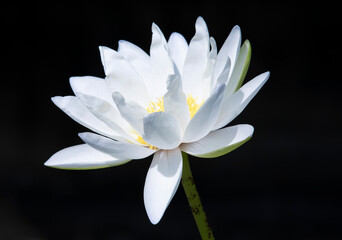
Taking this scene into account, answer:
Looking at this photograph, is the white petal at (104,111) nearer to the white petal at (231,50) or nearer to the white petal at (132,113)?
the white petal at (132,113)

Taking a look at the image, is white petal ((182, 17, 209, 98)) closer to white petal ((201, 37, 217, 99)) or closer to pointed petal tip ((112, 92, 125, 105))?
white petal ((201, 37, 217, 99))

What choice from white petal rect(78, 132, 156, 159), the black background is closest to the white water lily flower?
white petal rect(78, 132, 156, 159)

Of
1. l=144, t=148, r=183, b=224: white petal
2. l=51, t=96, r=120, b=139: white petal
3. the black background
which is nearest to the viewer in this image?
l=144, t=148, r=183, b=224: white petal

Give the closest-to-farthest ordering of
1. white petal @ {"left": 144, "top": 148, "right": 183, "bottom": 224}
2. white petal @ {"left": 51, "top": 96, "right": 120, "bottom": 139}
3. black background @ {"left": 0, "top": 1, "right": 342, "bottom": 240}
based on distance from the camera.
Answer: white petal @ {"left": 144, "top": 148, "right": 183, "bottom": 224}, white petal @ {"left": 51, "top": 96, "right": 120, "bottom": 139}, black background @ {"left": 0, "top": 1, "right": 342, "bottom": 240}

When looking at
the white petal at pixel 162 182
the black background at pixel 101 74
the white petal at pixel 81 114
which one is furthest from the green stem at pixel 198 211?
the black background at pixel 101 74

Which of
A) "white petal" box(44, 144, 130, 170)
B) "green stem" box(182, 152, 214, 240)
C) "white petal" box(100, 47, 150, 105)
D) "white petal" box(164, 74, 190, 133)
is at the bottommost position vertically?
"green stem" box(182, 152, 214, 240)

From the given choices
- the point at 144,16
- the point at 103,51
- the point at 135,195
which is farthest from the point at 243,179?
the point at 103,51

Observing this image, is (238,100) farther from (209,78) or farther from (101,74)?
(101,74)

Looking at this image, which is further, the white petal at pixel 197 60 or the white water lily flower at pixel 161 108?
the white petal at pixel 197 60
